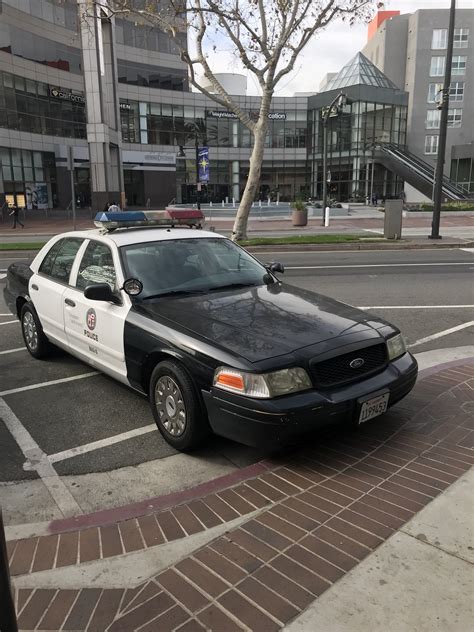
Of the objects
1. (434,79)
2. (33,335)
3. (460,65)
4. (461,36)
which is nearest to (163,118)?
(434,79)

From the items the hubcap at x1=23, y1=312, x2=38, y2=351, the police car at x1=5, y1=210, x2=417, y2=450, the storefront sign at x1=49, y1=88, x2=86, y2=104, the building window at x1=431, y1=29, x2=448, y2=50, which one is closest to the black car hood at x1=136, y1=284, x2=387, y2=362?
the police car at x1=5, y1=210, x2=417, y2=450

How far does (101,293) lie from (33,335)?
7.26 ft

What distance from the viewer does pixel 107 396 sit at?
17.1ft

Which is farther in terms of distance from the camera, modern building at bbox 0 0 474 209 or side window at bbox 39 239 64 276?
modern building at bbox 0 0 474 209

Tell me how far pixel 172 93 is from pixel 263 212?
27562 millimetres

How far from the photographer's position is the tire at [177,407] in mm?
3754

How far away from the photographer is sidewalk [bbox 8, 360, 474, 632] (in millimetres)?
2379

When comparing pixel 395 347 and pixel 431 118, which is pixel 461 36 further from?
pixel 395 347

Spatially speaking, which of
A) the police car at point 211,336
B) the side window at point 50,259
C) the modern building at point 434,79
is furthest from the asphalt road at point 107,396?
the modern building at point 434,79

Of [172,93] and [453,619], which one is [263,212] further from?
[453,619]

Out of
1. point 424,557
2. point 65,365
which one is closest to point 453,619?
point 424,557

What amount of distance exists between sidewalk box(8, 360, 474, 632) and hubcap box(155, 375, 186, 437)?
1.90 feet

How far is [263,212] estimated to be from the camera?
128 feet

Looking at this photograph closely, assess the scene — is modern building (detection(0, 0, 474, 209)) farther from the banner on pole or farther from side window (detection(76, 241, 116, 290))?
side window (detection(76, 241, 116, 290))
